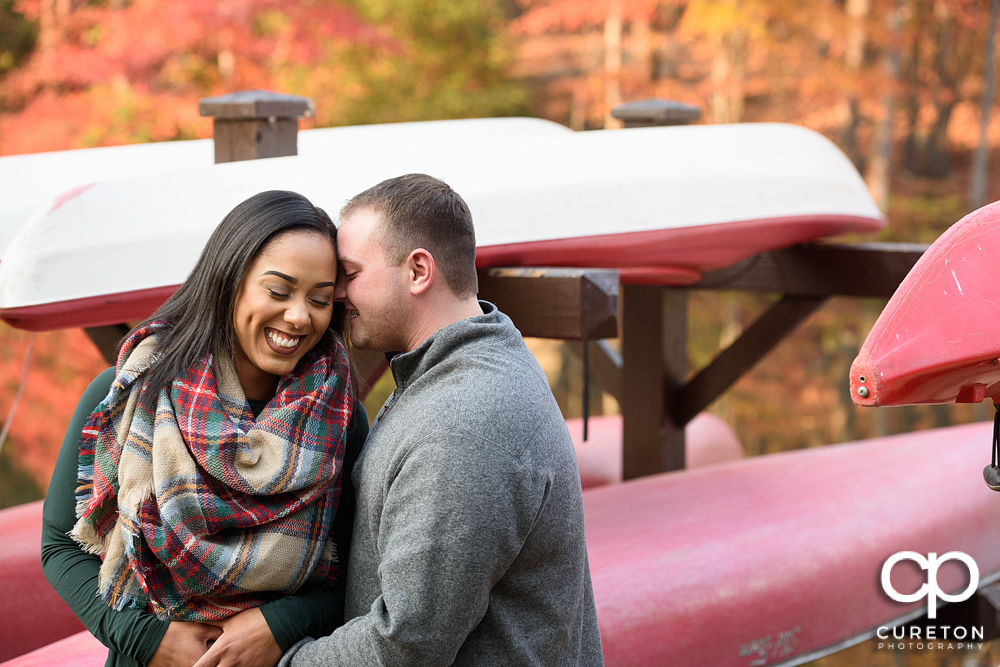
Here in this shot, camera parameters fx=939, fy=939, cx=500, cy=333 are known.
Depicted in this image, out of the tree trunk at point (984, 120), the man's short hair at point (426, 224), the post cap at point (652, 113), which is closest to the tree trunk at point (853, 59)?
the tree trunk at point (984, 120)

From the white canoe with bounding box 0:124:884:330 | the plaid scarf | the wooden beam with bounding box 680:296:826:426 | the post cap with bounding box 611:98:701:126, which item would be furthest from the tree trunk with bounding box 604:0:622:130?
the plaid scarf

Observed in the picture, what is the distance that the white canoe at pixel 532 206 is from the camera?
85.2 inches

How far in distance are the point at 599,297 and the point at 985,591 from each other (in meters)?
1.91

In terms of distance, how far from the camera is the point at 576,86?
12383 mm

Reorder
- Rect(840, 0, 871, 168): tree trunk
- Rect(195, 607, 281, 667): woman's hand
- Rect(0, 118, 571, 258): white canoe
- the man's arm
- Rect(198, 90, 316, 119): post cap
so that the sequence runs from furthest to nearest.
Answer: Rect(840, 0, 871, 168): tree trunk → Rect(0, 118, 571, 258): white canoe → Rect(198, 90, 316, 119): post cap → Rect(195, 607, 281, 667): woman's hand → the man's arm

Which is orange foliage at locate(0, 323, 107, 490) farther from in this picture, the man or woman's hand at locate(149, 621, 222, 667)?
the man

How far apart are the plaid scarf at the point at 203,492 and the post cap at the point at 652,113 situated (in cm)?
250

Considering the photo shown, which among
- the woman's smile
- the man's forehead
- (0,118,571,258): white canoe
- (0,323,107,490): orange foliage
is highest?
(0,118,571,258): white canoe

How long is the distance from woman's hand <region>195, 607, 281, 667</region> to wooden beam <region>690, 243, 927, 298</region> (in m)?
2.45

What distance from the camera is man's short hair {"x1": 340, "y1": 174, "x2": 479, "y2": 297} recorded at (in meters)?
1.37

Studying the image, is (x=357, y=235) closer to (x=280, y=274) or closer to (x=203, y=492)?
(x=280, y=274)

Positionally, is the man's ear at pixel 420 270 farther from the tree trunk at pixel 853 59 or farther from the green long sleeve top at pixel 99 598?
the tree trunk at pixel 853 59

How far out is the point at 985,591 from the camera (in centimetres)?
312

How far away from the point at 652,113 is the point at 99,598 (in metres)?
2.79
